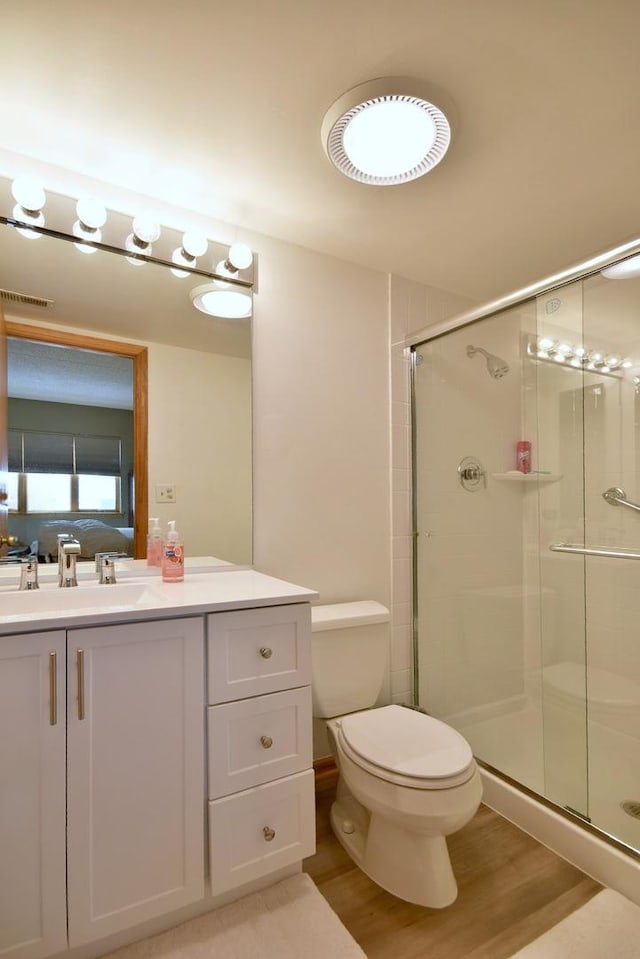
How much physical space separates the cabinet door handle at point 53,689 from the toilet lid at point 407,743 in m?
0.86

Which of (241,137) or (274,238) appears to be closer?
(241,137)

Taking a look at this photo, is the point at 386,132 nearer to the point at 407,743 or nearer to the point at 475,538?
the point at 475,538

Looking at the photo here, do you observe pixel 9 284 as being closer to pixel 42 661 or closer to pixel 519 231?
pixel 42 661

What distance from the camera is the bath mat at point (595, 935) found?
1.20 metres

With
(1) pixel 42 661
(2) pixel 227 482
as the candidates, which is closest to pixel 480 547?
(2) pixel 227 482

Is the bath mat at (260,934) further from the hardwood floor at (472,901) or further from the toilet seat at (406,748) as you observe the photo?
the toilet seat at (406,748)

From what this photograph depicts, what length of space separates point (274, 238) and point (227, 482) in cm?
103

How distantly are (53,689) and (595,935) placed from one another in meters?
1.52

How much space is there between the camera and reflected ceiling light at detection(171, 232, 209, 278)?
5.78 feet

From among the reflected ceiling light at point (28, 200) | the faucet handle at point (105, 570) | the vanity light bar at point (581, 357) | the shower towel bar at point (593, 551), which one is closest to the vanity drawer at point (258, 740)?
the faucet handle at point (105, 570)

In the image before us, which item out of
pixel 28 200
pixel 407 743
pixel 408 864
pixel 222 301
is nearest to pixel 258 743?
pixel 407 743

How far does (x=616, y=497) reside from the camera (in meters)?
1.99

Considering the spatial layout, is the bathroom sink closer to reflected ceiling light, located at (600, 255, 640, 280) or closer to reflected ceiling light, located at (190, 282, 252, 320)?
reflected ceiling light, located at (190, 282, 252, 320)

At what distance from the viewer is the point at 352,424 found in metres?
2.14
